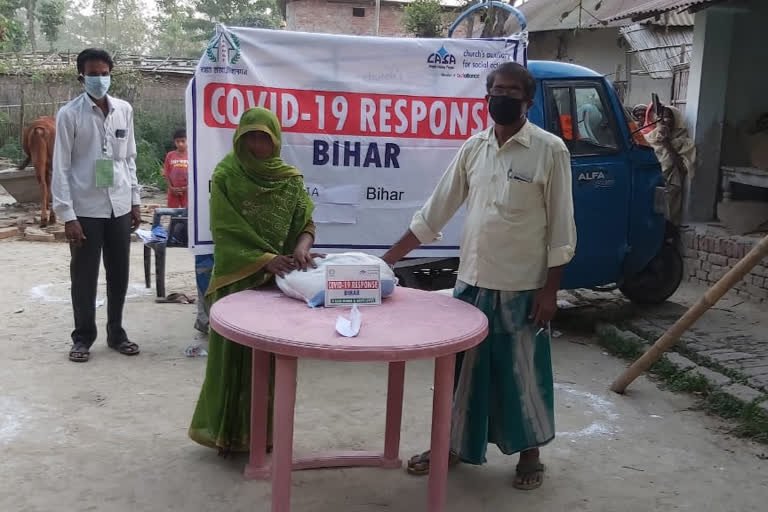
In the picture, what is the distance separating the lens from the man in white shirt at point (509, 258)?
3014mm

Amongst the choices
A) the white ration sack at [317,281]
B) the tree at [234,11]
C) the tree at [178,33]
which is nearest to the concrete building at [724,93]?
the white ration sack at [317,281]

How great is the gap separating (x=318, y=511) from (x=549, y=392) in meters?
1.09

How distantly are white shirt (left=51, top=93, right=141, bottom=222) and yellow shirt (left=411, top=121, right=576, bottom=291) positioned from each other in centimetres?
267

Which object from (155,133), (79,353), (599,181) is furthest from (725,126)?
(155,133)

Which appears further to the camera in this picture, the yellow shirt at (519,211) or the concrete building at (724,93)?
the concrete building at (724,93)

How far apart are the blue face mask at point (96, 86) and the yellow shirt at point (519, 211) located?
2.70 m

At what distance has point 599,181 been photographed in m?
5.51

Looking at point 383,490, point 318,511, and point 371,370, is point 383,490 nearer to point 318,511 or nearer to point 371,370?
point 318,511

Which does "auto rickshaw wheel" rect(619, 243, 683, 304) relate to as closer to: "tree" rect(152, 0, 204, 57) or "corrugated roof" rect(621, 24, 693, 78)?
"corrugated roof" rect(621, 24, 693, 78)

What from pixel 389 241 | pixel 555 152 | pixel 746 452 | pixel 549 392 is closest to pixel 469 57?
pixel 389 241

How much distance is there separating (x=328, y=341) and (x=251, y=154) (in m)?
1.22

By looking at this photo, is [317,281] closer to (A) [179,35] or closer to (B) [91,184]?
(B) [91,184]

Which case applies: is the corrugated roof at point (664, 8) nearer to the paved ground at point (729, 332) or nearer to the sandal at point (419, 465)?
the paved ground at point (729, 332)

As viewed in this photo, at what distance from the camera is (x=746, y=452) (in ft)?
12.5
